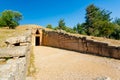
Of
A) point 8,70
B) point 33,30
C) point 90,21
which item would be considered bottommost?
point 8,70

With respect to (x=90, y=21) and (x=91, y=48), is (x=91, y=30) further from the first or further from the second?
(x=91, y=48)

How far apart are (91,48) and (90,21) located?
3841 cm

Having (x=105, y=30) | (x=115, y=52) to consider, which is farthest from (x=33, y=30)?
Answer: (x=105, y=30)

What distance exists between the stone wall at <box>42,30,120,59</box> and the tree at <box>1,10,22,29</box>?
45.0 feet

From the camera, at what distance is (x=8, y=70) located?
15.9ft

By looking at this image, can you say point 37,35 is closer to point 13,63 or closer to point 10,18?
point 10,18

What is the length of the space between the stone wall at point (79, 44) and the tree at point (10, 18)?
1370 centimetres

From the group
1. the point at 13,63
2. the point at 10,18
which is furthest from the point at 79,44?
the point at 10,18

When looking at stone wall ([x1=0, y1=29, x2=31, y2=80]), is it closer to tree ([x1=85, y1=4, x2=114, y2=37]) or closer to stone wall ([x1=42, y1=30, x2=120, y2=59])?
stone wall ([x1=42, y1=30, x2=120, y2=59])

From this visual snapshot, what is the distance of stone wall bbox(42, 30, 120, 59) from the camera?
15.2m

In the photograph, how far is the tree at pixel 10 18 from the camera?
1558 inches

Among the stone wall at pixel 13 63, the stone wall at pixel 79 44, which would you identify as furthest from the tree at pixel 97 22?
the stone wall at pixel 13 63

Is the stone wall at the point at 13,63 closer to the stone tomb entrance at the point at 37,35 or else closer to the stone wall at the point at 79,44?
the stone wall at the point at 79,44

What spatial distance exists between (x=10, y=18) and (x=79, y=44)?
83.5ft
